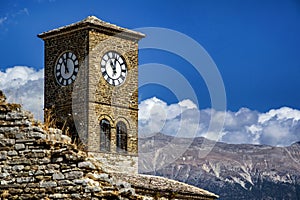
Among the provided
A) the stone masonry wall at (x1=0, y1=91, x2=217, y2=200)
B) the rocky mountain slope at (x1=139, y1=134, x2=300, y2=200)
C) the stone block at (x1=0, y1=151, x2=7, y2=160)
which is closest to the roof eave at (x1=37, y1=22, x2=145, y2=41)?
the rocky mountain slope at (x1=139, y1=134, x2=300, y2=200)

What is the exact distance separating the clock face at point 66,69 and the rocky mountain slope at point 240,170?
29.5 meters

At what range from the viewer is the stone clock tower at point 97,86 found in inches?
2138

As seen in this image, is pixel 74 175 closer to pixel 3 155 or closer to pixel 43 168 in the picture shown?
pixel 43 168

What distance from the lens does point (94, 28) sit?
53.5m

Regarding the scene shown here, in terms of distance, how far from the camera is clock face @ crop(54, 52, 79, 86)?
182 feet

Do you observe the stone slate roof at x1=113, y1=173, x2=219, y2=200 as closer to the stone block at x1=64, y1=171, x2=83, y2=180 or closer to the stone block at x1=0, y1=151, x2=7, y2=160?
the stone block at x1=0, y1=151, x2=7, y2=160

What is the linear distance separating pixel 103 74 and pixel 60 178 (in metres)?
39.2

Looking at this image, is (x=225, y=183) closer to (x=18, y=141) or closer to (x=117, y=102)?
(x=117, y=102)

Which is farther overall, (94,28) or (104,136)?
(104,136)

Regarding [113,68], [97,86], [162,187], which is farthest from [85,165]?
[113,68]

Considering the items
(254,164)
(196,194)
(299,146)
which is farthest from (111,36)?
(299,146)

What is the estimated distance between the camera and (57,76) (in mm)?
56688

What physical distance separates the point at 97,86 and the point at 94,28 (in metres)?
3.77

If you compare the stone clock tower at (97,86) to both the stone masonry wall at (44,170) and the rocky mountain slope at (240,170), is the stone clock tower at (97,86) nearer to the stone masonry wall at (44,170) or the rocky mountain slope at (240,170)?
the rocky mountain slope at (240,170)
